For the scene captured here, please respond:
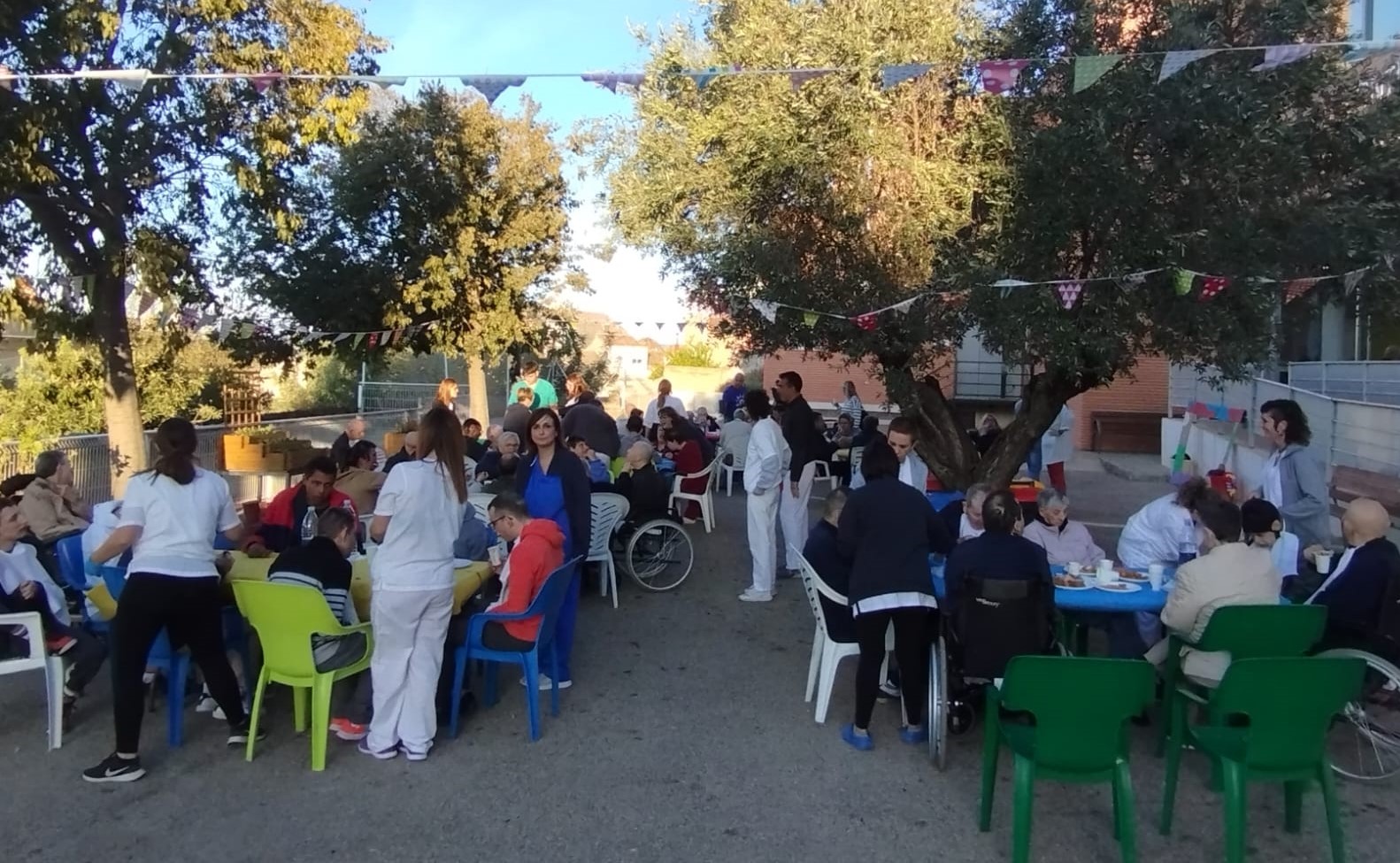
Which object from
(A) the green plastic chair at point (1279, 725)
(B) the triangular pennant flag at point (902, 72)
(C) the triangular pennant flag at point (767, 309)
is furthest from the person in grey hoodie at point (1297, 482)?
(C) the triangular pennant flag at point (767, 309)

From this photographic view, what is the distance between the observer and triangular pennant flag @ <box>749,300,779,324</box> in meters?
8.95

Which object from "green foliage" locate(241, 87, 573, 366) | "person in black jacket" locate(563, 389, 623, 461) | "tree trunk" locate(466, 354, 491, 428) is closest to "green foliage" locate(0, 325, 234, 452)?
"green foliage" locate(241, 87, 573, 366)

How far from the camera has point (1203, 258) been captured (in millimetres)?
7871

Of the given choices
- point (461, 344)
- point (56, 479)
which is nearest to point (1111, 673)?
point (56, 479)

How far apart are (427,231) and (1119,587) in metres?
13.5

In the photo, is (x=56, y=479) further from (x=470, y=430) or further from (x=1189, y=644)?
(x=1189, y=644)

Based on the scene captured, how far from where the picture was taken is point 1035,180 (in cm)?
785

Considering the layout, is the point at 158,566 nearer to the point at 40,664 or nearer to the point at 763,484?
the point at 40,664

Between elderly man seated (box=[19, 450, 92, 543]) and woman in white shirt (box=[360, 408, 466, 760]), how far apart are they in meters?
3.18

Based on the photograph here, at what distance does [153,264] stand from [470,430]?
352 cm

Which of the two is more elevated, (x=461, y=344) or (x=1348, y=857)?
(x=461, y=344)

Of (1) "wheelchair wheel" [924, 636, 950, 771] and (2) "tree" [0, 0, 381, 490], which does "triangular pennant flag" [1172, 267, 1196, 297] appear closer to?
(1) "wheelchair wheel" [924, 636, 950, 771]

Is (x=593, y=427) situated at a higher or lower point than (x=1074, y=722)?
higher

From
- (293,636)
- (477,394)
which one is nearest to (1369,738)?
(293,636)
